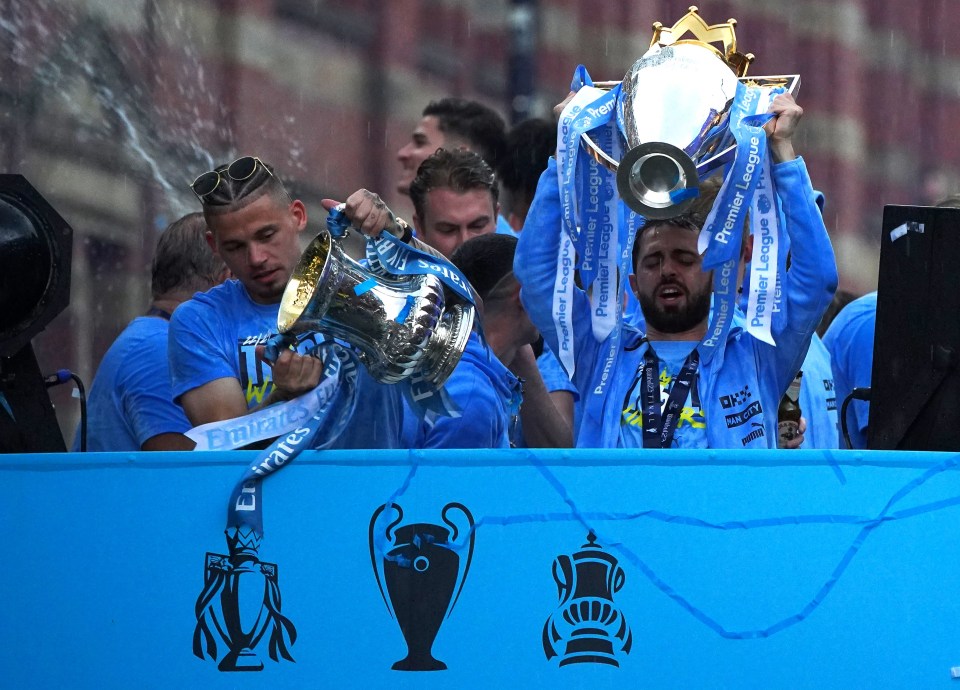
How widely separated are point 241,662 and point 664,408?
1091 millimetres

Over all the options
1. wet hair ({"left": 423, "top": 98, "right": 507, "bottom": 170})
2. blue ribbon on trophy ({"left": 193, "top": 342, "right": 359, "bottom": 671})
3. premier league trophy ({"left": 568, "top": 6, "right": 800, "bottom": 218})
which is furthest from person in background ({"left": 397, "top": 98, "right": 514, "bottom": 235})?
blue ribbon on trophy ({"left": 193, "top": 342, "right": 359, "bottom": 671})

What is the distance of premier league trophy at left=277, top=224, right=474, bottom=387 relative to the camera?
2650 mm

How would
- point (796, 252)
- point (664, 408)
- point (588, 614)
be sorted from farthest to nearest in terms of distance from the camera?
point (664, 408)
point (796, 252)
point (588, 614)

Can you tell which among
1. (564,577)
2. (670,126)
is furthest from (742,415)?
(564,577)

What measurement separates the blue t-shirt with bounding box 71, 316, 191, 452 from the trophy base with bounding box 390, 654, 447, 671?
131cm

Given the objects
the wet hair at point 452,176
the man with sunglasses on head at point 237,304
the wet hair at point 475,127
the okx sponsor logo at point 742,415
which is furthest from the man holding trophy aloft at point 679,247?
the wet hair at point 475,127

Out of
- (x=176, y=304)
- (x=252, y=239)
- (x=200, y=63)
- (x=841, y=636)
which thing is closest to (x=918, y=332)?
(x=841, y=636)

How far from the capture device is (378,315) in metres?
2.65

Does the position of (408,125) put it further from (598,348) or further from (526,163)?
(598,348)

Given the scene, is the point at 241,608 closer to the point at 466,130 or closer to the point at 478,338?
the point at 478,338

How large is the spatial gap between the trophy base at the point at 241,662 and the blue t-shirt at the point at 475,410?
0.58 metres

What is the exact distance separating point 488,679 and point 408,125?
4161mm

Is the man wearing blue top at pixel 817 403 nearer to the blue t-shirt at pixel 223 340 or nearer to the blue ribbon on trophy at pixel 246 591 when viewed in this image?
the blue t-shirt at pixel 223 340

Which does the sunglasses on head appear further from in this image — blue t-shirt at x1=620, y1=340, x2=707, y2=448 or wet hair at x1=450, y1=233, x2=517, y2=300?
blue t-shirt at x1=620, y1=340, x2=707, y2=448
